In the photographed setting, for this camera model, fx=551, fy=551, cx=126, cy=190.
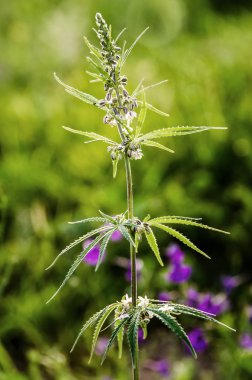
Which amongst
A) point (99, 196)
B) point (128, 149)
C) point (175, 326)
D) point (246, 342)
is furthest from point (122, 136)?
point (99, 196)

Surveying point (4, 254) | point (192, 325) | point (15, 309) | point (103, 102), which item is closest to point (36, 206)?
point (4, 254)

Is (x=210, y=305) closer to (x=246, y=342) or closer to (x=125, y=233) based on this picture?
(x=246, y=342)

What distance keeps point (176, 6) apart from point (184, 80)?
3.38 metres

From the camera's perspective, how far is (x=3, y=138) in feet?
12.0

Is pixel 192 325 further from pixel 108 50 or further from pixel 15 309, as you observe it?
pixel 108 50

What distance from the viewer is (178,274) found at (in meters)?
1.68

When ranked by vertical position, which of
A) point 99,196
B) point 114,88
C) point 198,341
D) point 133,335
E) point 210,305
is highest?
point 99,196

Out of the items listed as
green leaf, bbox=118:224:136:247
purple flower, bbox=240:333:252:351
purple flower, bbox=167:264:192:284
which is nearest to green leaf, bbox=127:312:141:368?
green leaf, bbox=118:224:136:247

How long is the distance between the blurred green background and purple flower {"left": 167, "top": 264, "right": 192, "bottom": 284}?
290mm

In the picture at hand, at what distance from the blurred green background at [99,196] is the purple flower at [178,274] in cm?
29

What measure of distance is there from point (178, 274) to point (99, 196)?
3.39 feet

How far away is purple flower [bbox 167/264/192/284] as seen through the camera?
1.67 metres

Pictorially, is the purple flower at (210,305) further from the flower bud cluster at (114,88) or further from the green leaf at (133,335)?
the flower bud cluster at (114,88)

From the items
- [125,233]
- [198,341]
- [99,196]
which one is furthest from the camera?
[99,196]
